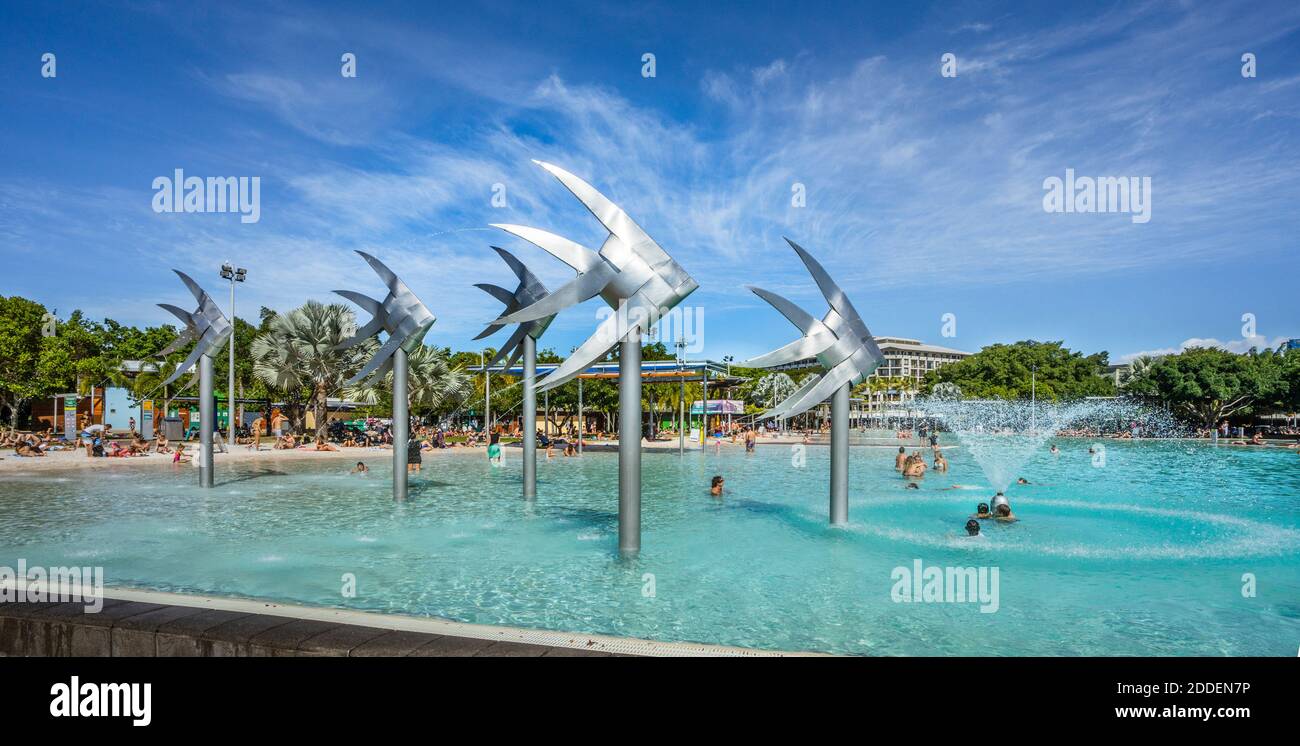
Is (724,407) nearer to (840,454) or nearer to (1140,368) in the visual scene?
(1140,368)

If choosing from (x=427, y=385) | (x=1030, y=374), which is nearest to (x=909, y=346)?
(x=1030, y=374)

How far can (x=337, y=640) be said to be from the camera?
188 inches

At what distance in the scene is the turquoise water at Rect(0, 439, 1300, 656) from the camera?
791 centimetres

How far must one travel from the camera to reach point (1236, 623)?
8.20m

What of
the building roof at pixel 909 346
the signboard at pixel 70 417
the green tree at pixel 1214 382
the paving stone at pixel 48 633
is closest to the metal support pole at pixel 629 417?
the paving stone at pixel 48 633

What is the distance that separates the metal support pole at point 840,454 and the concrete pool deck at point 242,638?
8.64m

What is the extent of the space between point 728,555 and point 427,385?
38048mm

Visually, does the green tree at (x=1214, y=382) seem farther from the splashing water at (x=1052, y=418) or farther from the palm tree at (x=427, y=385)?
the palm tree at (x=427, y=385)

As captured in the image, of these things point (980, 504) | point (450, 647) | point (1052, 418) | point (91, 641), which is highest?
point (450, 647)

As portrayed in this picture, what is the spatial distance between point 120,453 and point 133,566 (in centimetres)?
2629

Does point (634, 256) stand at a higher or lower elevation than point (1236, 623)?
higher

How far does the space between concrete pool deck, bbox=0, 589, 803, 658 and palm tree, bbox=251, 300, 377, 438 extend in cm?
3606
